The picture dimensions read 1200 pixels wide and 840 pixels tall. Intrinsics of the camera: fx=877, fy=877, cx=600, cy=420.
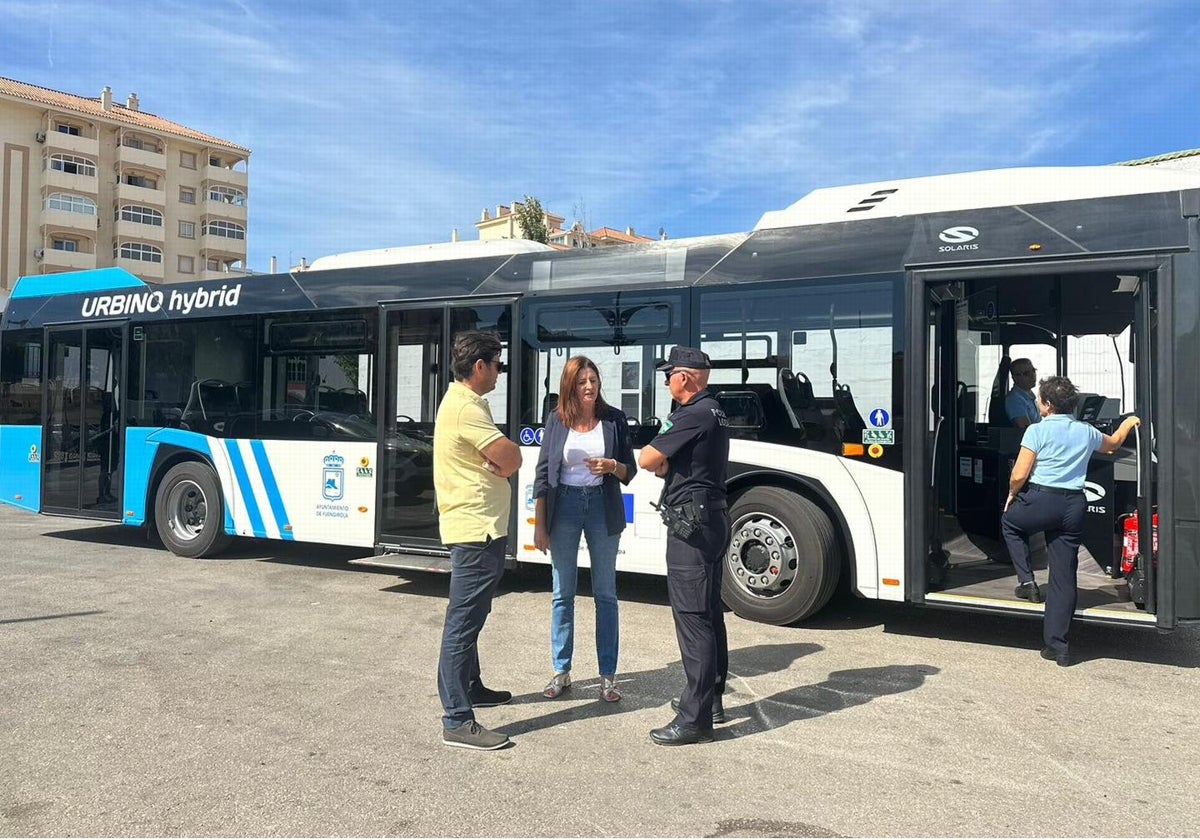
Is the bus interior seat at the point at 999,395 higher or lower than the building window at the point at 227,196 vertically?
lower

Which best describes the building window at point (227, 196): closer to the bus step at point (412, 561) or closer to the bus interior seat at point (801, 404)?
the bus step at point (412, 561)

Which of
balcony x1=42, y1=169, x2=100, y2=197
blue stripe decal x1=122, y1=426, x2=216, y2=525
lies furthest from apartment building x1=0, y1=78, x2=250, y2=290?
blue stripe decal x1=122, y1=426, x2=216, y2=525

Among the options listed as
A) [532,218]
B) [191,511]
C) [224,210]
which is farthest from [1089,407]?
[224,210]

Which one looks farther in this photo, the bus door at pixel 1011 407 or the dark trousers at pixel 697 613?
the bus door at pixel 1011 407

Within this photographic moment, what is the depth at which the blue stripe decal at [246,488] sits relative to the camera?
29.6ft

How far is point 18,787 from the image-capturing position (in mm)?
3670

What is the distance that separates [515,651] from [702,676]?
207 centimetres

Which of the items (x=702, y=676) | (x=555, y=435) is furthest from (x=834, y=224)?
(x=702, y=676)

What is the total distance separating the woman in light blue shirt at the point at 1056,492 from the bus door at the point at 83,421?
9.21 metres

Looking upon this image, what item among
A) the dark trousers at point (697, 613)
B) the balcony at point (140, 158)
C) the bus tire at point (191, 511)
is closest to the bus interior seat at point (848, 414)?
the dark trousers at point (697, 613)

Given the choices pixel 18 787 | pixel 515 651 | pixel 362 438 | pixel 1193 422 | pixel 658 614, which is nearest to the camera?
pixel 18 787

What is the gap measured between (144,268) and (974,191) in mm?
65818

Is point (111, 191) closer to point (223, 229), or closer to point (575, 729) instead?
point (223, 229)

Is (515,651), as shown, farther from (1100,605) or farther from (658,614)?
(1100,605)
